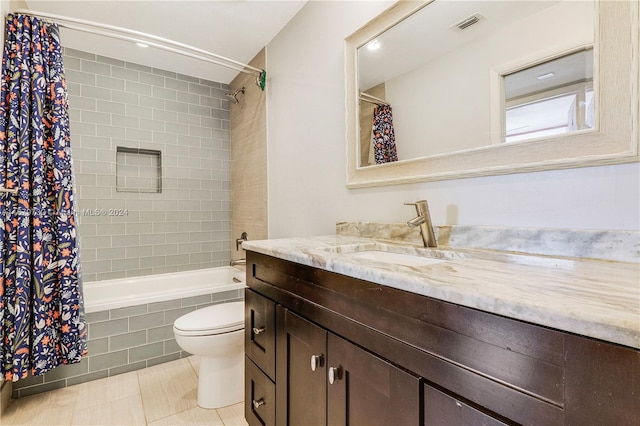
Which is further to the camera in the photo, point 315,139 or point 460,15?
point 315,139

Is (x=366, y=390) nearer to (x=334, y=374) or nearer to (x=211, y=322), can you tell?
(x=334, y=374)

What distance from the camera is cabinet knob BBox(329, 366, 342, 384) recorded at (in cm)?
84

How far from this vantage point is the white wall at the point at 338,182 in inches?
33.0

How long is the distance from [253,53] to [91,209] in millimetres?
1886

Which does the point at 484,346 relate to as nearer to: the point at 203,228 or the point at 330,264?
the point at 330,264

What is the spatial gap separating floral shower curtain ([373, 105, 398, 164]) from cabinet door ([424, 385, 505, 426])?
3.28 feet

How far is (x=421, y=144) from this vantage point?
4.23ft

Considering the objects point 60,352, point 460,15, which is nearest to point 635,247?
point 460,15

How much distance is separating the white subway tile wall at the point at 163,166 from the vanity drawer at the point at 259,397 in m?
1.86

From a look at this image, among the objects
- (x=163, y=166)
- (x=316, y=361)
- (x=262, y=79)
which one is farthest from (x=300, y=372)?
(x=163, y=166)

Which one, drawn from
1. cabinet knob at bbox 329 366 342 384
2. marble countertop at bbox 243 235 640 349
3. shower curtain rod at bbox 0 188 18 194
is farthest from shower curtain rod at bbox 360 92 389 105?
shower curtain rod at bbox 0 188 18 194

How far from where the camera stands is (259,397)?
1.30 meters

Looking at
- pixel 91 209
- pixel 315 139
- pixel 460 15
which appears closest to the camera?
pixel 460 15

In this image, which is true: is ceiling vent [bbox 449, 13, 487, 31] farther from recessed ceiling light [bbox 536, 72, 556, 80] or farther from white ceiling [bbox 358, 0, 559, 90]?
recessed ceiling light [bbox 536, 72, 556, 80]
